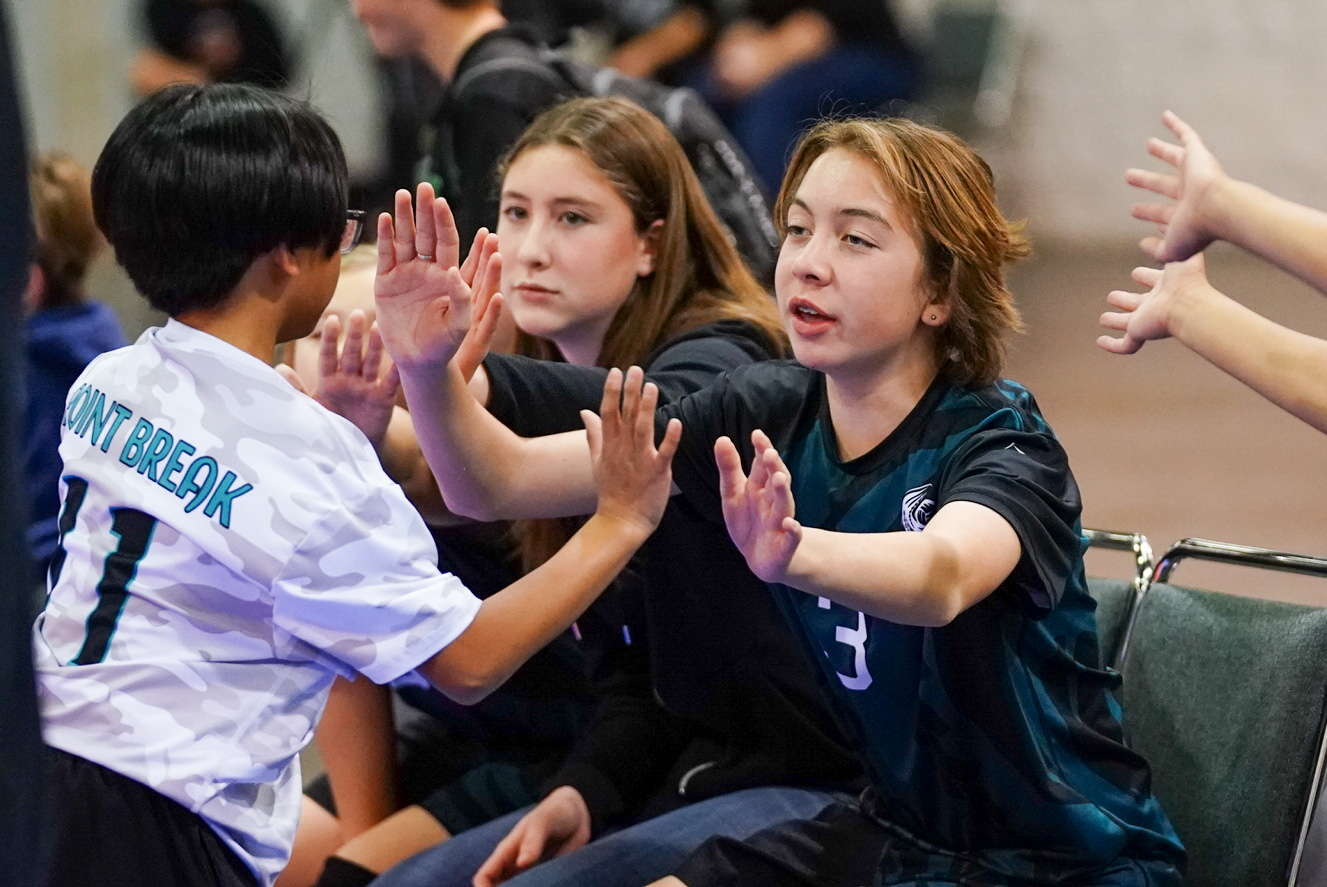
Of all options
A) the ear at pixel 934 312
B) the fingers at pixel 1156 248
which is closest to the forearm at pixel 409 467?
the ear at pixel 934 312

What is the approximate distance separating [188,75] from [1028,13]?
4.85 m

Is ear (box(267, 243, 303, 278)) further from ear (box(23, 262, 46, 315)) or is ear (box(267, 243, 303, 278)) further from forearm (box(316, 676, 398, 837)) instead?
ear (box(23, 262, 46, 315))

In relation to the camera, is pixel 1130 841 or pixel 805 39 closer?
pixel 1130 841

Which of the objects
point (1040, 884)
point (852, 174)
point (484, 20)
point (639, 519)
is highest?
point (484, 20)

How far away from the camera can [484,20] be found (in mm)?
3029

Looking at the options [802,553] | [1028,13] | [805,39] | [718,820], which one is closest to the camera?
[802,553]

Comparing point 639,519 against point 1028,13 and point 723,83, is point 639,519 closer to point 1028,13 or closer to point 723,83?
point 723,83

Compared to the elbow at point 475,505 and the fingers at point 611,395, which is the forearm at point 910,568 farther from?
the elbow at point 475,505

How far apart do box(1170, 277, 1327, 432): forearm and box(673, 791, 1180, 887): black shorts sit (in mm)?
531

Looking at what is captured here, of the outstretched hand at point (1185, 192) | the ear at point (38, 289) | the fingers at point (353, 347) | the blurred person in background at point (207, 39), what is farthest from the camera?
the blurred person in background at point (207, 39)

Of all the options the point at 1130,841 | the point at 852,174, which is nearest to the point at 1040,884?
the point at 1130,841

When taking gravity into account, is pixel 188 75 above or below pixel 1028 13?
below

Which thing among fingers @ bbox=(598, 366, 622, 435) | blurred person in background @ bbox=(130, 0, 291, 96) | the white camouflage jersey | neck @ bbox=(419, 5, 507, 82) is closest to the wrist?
fingers @ bbox=(598, 366, 622, 435)

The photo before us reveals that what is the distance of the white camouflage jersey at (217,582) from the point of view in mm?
1285
